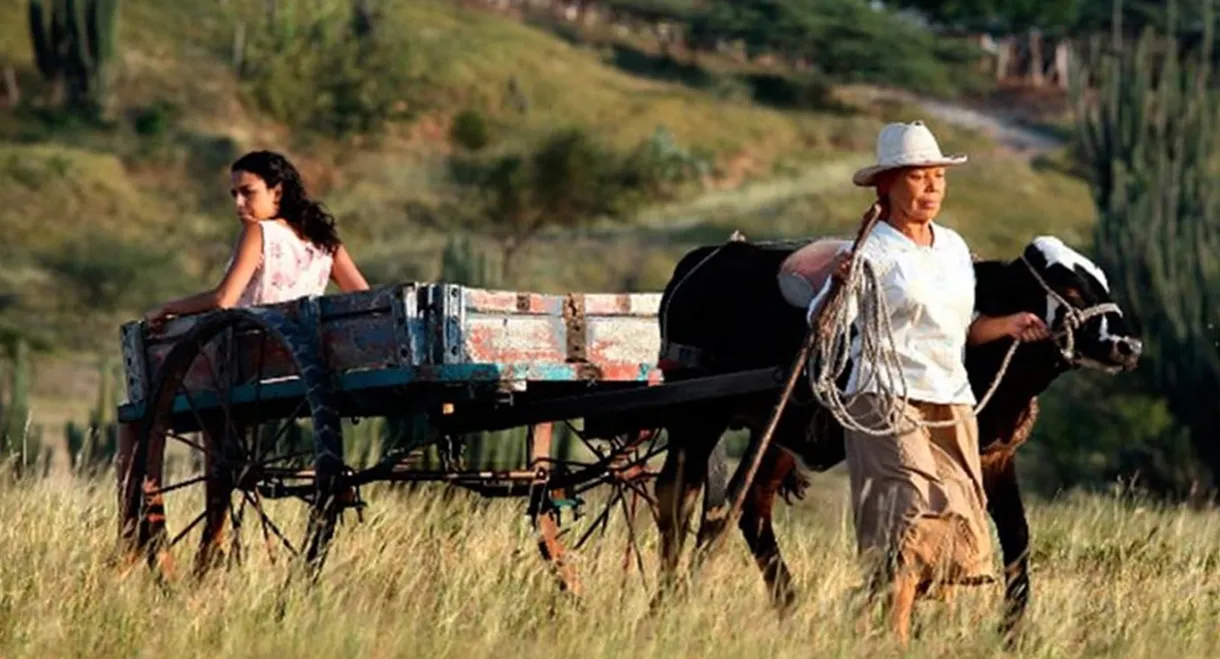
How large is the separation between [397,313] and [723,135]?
71573 mm

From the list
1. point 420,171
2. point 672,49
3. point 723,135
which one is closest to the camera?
point 420,171

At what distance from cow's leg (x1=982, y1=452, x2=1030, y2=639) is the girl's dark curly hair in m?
2.74

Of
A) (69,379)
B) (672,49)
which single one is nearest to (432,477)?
(69,379)

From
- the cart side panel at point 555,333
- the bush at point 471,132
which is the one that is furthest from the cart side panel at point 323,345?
the bush at point 471,132

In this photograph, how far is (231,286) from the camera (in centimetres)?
959

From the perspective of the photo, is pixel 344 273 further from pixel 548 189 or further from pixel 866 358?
pixel 548 189

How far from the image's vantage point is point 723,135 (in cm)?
7988

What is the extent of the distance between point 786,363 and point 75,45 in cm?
6477

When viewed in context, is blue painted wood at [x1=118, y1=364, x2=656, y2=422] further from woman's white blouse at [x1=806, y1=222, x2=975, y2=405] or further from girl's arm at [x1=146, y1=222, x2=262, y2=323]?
A: woman's white blouse at [x1=806, y1=222, x2=975, y2=405]

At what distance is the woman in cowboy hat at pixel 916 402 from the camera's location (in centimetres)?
770

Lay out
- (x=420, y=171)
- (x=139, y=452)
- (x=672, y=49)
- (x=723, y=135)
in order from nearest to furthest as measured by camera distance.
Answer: (x=139, y=452)
(x=420, y=171)
(x=723, y=135)
(x=672, y=49)

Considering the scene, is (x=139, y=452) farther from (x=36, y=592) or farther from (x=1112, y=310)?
(x=1112, y=310)

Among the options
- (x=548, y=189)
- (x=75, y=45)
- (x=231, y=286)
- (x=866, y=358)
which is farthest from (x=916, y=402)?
(x=75, y=45)

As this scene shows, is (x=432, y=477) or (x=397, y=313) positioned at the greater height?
(x=397, y=313)
